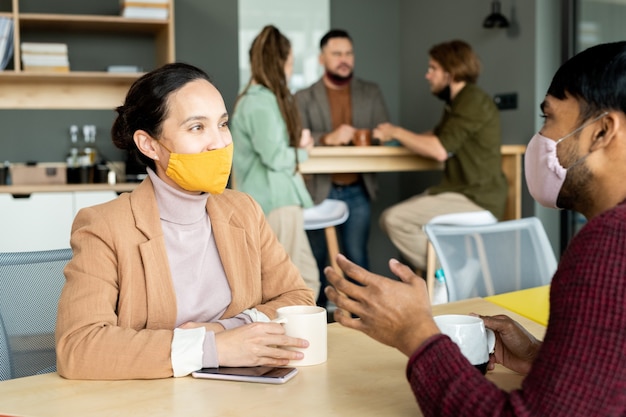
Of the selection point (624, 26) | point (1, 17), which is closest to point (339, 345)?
point (624, 26)

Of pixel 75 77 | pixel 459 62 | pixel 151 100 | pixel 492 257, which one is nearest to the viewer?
pixel 151 100

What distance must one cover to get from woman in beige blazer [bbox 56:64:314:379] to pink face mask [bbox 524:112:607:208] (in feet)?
1.62

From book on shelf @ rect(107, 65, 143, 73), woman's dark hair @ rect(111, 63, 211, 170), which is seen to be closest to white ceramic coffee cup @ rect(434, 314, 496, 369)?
woman's dark hair @ rect(111, 63, 211, 170)

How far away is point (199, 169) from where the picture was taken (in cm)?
156

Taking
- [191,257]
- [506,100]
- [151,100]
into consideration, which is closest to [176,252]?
[191,257]

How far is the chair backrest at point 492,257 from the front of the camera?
2.18 meters

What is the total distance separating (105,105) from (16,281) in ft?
11.8

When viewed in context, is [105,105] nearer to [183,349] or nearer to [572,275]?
[183,349]

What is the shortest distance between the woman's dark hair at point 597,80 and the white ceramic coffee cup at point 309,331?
55cm

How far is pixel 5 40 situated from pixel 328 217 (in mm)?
2249

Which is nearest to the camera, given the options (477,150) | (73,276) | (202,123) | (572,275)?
(572,275)

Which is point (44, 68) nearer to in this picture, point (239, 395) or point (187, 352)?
point (187, 352)

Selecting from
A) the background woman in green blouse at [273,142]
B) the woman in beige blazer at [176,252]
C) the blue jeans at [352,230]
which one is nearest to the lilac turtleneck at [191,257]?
the woman in beige blazer at [176,252]

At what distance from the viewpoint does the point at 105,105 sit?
5.08 metres
